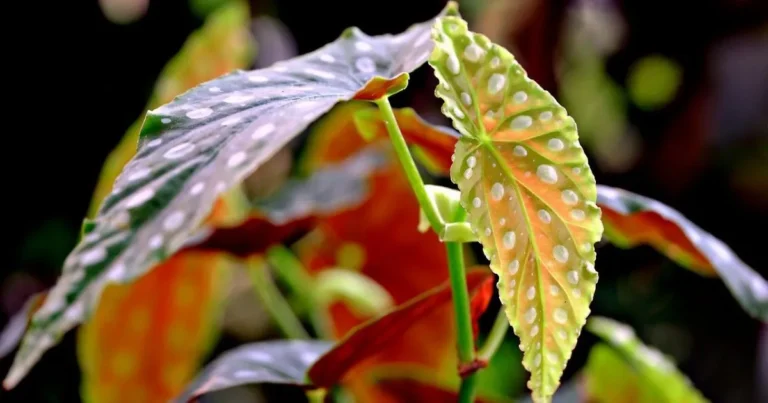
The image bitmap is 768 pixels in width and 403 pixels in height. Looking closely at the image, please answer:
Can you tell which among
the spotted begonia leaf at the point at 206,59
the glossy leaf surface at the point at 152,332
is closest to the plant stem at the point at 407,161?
the glossy leaf surface at the point at 152,332

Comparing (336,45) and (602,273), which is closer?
(336,45)

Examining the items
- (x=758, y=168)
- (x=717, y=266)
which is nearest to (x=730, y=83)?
(x=758, y=168)

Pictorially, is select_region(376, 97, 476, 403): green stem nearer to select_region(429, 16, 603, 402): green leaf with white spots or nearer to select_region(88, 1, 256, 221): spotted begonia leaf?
select_region(429, 16, 603, 402): green leaf with white spots

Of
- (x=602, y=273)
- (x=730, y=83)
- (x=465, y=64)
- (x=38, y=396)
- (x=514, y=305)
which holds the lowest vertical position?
(x=602, y=273)

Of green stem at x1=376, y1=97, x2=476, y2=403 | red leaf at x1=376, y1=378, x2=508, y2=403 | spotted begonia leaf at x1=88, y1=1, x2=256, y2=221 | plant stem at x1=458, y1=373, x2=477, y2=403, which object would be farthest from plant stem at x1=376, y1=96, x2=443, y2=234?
spotted begonia leaf at x1=88, y1=1, x2=256, y2=221

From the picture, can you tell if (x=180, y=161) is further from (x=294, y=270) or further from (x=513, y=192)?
(x=294, y=270)

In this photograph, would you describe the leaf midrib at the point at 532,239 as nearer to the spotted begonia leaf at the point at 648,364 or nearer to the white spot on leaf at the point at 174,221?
the white spot on leaf at the point at 174,221
